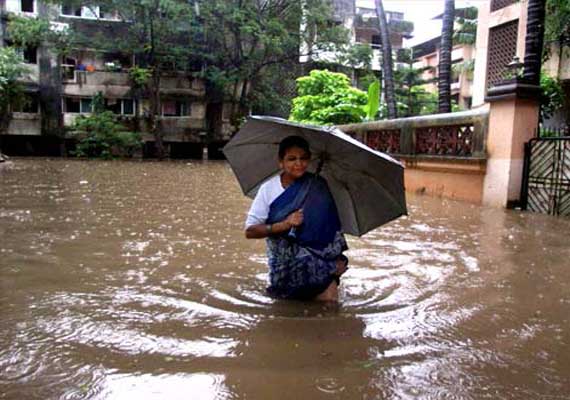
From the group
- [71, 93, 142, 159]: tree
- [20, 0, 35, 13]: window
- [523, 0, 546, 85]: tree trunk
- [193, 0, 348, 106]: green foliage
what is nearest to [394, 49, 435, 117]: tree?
[193, 0, 348, 106]: green foliage

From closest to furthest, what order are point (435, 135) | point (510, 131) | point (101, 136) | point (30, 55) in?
1. point (510, 131)
2. point (435, 135)
3. point (101, 136)
4. point (30, 55)

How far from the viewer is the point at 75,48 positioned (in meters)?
29.2

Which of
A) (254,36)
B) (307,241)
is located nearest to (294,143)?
(307,241)

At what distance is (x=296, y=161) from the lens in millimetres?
3461

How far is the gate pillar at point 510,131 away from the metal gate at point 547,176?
144 mm

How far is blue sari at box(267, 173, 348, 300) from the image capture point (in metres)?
3.47

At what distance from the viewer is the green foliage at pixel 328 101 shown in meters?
19.4

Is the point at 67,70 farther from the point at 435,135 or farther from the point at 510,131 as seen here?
the point at 510,131

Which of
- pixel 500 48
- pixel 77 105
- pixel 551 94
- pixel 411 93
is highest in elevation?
pixel 500 48

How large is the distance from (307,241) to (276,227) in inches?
9.6

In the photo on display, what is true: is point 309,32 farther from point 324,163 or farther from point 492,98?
point 324,163

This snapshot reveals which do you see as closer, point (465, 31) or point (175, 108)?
point (465, 31)

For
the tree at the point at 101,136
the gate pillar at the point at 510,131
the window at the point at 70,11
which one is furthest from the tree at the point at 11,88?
the gate pillar at the point at 510,131

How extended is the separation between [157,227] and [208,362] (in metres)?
4.23
